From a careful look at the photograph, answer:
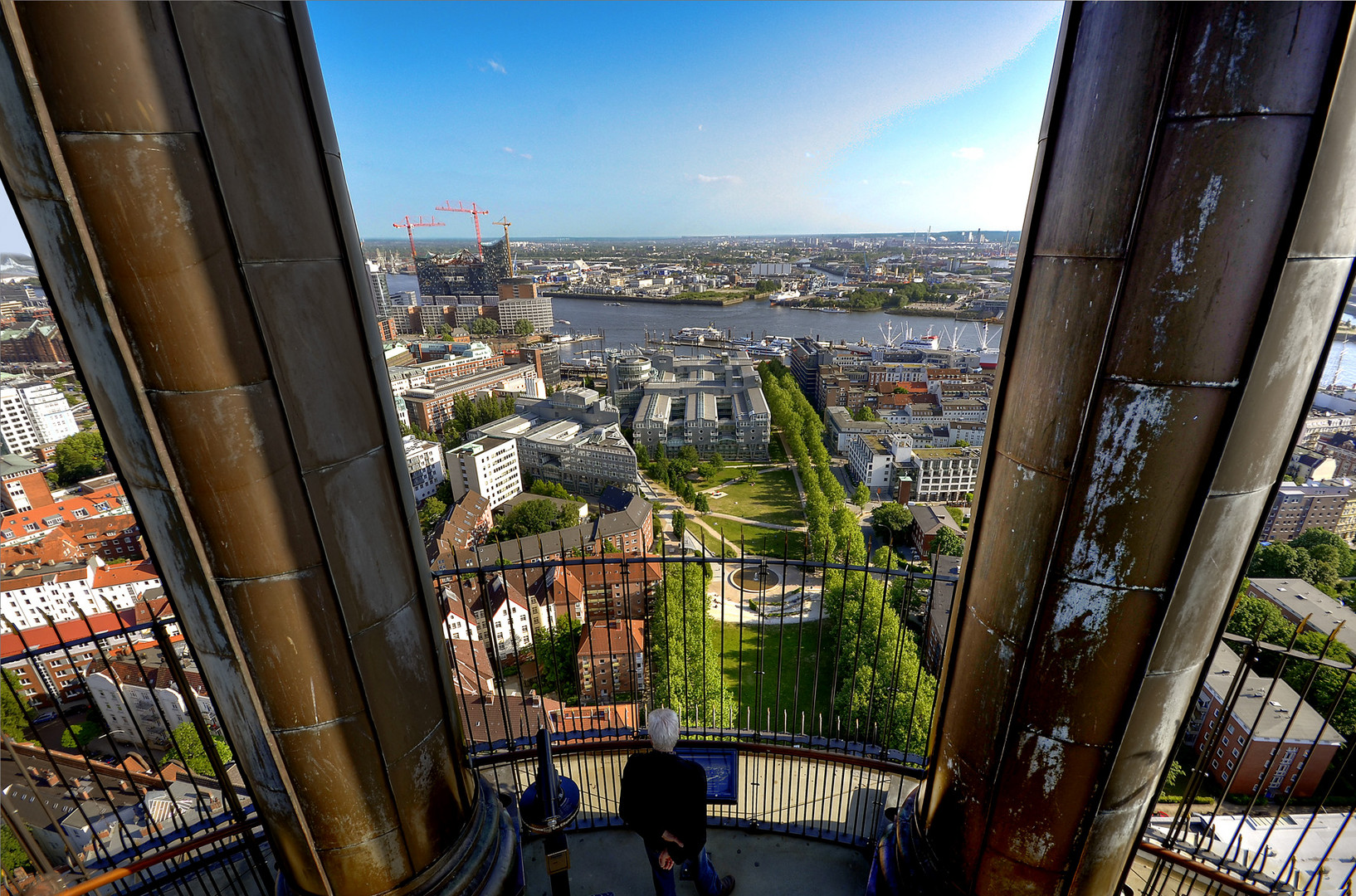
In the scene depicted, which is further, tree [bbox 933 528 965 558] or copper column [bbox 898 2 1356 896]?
tree [bbox 933 528 965 558]

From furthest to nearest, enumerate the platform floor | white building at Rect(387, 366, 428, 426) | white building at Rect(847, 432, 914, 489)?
white building at Rect(387, 366, 428, 426)
white building at Rect(847, 432, 914, 489)
the platform floor

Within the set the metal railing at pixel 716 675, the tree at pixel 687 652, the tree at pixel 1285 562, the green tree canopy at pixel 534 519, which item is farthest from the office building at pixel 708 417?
the tree at pixel 1285 562

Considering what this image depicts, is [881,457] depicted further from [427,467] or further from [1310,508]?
[427,467]

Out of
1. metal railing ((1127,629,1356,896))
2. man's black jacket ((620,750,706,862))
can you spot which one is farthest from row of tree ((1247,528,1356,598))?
man's black jacket ((620,750,706,862))

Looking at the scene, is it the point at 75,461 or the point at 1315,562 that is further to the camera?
the point at 75,461

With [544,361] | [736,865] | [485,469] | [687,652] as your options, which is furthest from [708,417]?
[736,865]

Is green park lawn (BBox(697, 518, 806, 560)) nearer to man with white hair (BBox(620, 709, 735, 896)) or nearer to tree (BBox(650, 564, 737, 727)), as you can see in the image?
tree (BBox(650, 564, 737, 727))

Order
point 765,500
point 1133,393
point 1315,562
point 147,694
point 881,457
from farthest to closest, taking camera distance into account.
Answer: point 765,500, point 881,457, point 1315,562, point 147,694, point 1133,393
